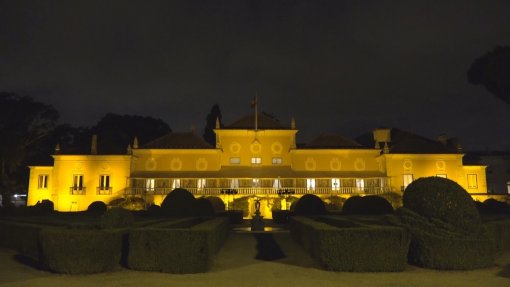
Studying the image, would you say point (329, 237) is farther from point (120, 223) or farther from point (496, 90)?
point (496, 90)

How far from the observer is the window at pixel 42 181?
44.5m

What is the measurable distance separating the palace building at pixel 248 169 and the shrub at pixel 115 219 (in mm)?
27380

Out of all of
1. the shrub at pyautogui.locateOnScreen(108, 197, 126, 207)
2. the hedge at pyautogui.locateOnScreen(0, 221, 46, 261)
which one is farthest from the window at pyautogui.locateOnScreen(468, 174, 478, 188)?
the hedge at pyautogui.locateOnScreen(0, 221, 46, 261)

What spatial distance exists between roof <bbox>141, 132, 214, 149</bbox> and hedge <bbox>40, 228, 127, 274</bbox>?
32570mm

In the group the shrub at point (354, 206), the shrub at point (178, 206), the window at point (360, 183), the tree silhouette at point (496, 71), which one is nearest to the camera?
the shrub at point (178, 206)

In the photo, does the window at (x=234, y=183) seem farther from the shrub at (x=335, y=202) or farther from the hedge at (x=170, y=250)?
the hedge at (x=170, y=250)

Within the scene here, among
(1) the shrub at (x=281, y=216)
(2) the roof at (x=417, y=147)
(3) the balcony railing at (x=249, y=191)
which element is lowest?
(1) the shrub at (x=281, y=216)

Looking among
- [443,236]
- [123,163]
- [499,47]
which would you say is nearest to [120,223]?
[443,236]

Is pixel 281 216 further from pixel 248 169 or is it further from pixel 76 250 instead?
pixel 76 250

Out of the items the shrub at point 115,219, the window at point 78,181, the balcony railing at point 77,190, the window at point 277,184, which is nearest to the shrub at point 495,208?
the window at point 277,184

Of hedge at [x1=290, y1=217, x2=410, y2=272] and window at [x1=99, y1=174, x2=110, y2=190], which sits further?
window at [x1=99, y1=174, x2=110, y2=190]

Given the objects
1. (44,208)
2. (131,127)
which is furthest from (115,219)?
(131,127)

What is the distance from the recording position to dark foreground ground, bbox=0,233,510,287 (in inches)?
400

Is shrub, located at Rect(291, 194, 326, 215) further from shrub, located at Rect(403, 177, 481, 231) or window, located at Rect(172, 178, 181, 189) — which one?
window, located at Rect(172, 178, 181, 189)
